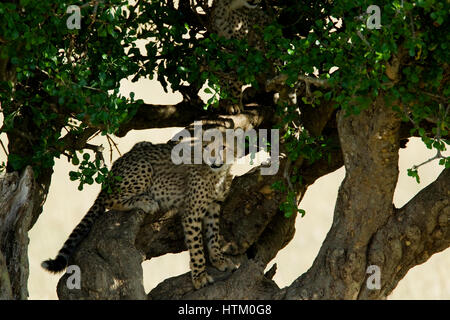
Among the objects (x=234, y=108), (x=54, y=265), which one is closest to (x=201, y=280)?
(x=54, y=265)

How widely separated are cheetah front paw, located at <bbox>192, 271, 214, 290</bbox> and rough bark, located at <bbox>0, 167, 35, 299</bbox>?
1113 millimetres

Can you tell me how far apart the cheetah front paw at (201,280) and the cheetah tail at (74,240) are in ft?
2.62

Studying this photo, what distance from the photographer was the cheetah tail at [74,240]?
17.3 feet

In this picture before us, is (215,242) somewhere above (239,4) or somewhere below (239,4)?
below

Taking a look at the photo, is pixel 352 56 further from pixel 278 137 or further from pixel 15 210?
pixel 15 210

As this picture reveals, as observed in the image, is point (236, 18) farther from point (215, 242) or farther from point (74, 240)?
point (74, 240)

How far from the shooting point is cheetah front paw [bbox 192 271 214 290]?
18.4 feet

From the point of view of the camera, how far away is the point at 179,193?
616cm

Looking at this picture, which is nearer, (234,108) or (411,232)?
(411,232)

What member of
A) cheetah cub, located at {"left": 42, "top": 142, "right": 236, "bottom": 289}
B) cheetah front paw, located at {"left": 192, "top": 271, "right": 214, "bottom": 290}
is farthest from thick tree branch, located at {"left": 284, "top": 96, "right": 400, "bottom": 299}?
cheetah cub, located at {"left": 42, "top": 142, "right": 236, "bottom": 289}

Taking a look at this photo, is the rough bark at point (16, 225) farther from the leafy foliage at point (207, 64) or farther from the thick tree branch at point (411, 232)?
the thick tree branch at point (411, 232)

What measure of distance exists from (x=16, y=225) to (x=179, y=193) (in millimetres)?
1388

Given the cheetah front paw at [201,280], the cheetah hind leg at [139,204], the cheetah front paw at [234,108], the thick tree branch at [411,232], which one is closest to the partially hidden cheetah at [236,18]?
the cheetah front paw at [234,108]
